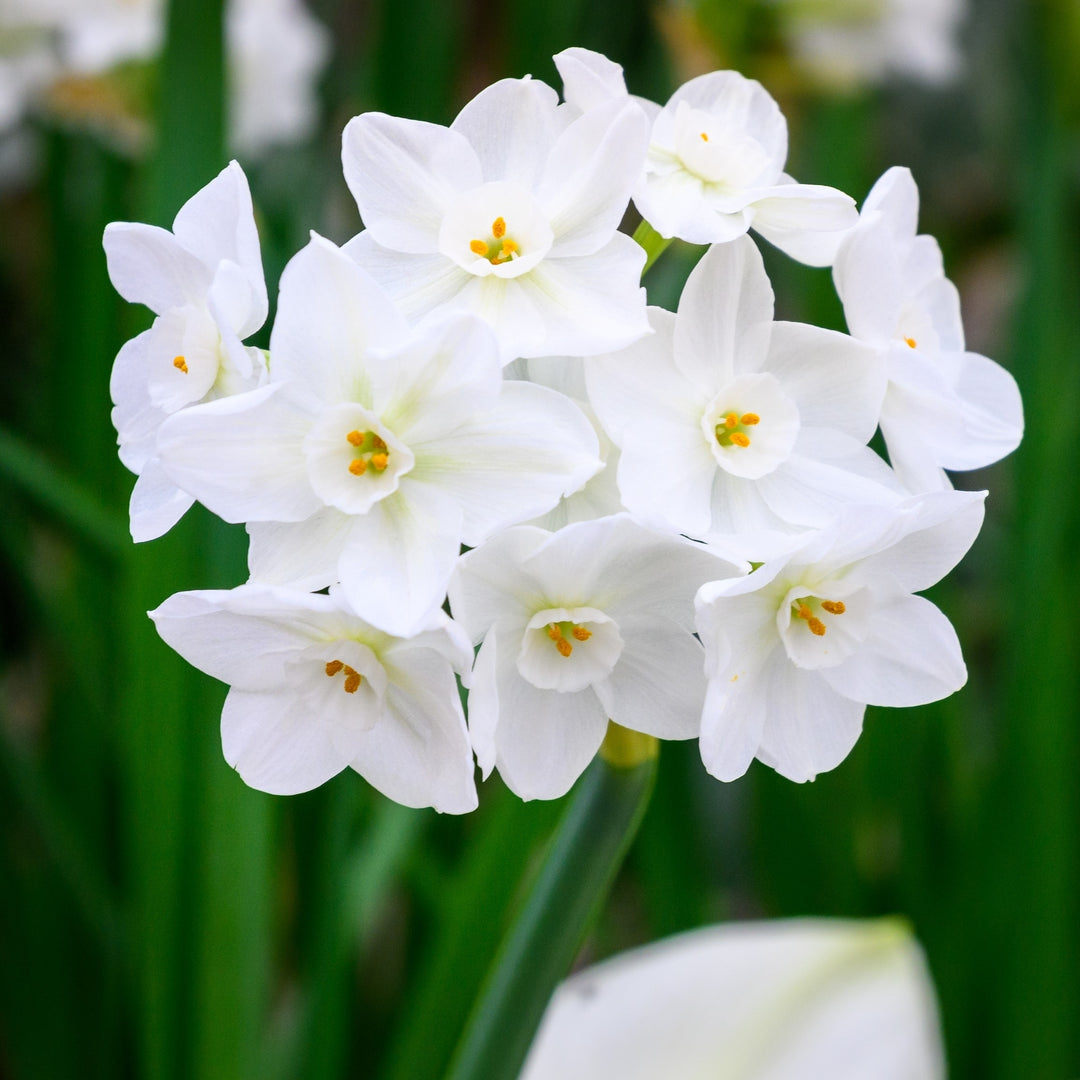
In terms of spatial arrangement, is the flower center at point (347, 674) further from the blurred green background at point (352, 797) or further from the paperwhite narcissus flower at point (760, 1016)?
the paperwhite narcissus flower at point (760, 1016)

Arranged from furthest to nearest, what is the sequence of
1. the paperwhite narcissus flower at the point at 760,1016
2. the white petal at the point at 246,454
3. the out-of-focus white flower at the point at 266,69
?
the out-of-focus white flower at the point at 266,69, the paperwhite narcissus flower at the point at 760,1016, the white petal at the point at 246,454

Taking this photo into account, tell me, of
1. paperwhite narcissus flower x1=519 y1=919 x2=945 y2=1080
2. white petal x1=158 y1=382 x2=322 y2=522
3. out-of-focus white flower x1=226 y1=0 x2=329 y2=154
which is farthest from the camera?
out-of-focus white flower x1=226 y1=0 x2=329 y2=154

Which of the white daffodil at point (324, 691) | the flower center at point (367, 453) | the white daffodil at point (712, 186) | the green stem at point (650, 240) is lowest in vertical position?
the white daffodil at point (324, 691)

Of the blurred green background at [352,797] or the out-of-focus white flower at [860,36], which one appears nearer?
the blurred green background at [352,797]

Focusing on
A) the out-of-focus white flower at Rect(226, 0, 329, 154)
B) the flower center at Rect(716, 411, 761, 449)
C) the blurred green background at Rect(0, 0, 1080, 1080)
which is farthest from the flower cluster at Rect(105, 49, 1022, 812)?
the out-of-focus white flower at Rect(226, 0, 329, 154)

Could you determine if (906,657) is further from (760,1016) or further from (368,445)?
(760,1016)

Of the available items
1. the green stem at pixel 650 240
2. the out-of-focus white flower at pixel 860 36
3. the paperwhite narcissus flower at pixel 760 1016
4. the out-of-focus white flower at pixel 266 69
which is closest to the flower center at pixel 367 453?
the green stem at pixel 650 240

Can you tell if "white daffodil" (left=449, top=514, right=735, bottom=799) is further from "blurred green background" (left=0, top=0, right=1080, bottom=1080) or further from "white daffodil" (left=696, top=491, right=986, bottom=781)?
"blurred green background" (left=0, top=0, right=1080, bottom=1080)

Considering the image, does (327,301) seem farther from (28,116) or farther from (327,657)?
(28,116)
